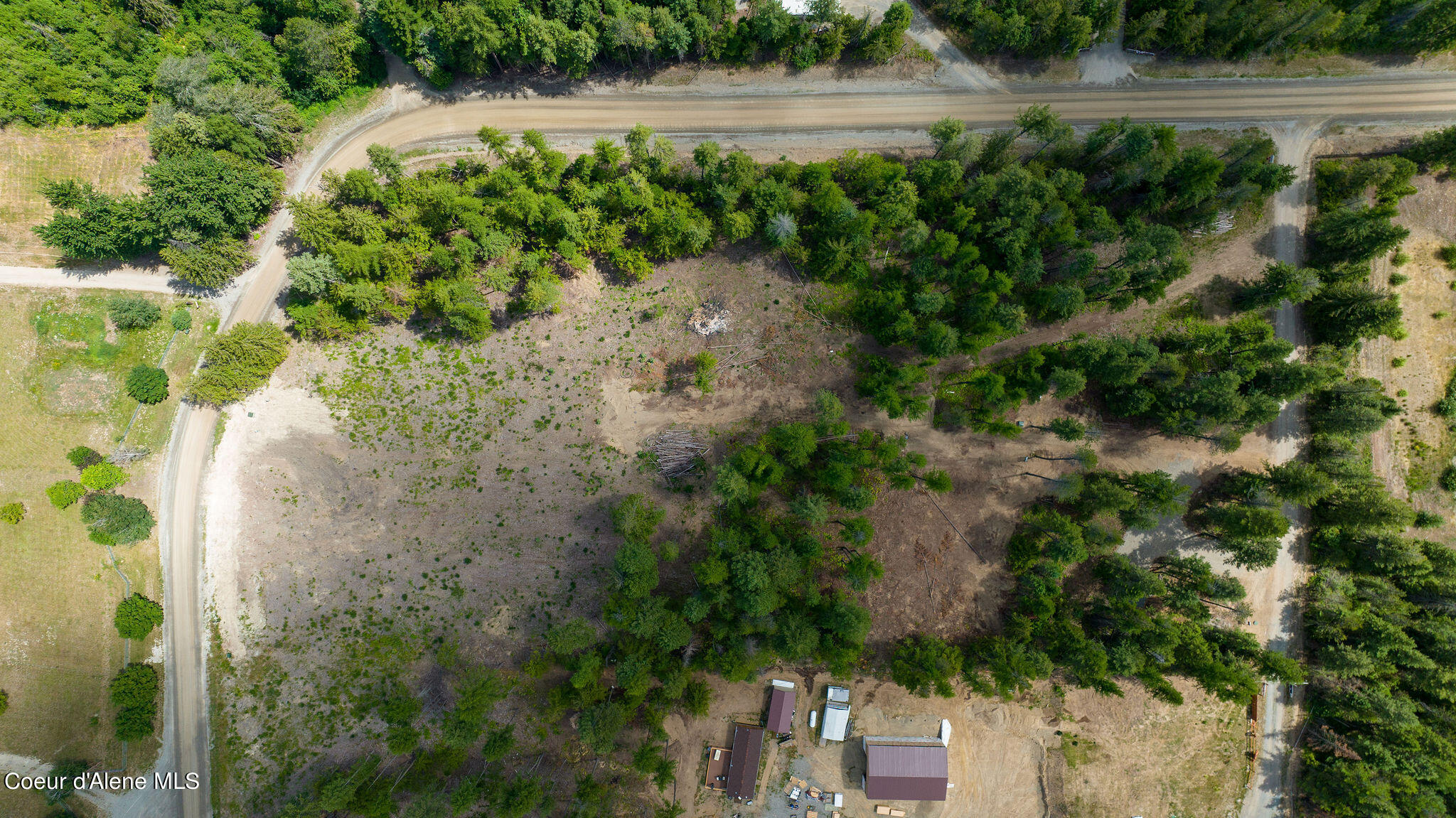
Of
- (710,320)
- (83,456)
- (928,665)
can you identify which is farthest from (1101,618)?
(83,456)

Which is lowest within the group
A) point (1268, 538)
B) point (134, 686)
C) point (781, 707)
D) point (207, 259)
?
point (134, 686)

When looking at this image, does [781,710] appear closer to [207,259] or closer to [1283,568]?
[1283,568]

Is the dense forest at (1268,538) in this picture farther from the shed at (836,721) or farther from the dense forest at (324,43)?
the dense forest at (324,43)

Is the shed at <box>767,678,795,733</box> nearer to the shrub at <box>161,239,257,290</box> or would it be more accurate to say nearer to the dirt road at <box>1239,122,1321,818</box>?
the dirt road at <box>1239,122,1321,818</box>

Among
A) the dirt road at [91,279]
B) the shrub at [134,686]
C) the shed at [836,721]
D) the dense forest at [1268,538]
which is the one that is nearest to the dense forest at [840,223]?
the dense forest at [1268,538]

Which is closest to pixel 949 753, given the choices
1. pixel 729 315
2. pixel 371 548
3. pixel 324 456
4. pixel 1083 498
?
pixel 1083 498

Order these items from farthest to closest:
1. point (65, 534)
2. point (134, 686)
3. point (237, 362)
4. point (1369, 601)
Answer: point (1369, 601), point (65, 534), point (237, 362), point (134, 686)
